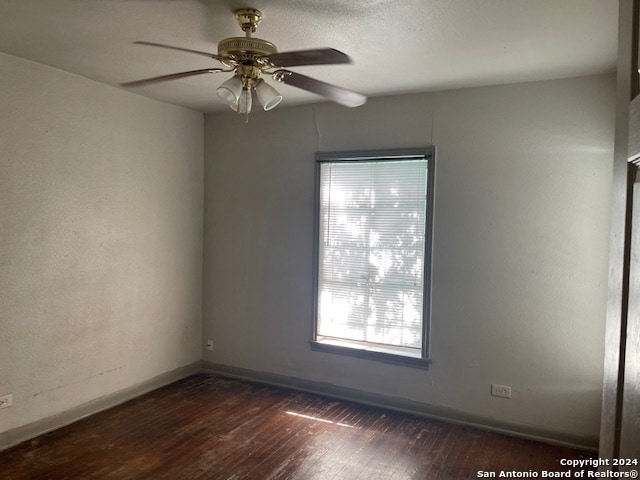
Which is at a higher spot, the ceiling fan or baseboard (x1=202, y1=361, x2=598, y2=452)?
the ceiling fan

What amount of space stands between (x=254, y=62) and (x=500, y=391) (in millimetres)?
2977

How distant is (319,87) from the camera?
7.83ft

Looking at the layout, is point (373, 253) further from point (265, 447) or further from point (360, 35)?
point (360, 35)

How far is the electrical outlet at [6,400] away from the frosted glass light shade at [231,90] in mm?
2638

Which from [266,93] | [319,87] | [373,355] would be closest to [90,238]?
[266,93]

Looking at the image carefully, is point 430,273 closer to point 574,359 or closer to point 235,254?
point 574,359

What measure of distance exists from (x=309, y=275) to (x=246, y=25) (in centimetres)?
244

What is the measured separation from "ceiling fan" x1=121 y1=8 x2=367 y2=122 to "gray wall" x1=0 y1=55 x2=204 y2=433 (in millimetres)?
1433

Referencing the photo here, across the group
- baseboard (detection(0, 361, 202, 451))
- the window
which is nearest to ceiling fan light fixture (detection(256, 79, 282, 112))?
the window

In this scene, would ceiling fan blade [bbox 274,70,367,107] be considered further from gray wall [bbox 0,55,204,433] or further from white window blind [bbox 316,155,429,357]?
gray wall [bbox 0,55,204,433]

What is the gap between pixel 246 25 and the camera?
2311 millimetres

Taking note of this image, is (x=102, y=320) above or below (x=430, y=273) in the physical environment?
below

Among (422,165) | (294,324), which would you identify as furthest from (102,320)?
(422,165)

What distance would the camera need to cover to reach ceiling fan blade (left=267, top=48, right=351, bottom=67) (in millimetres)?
1963
